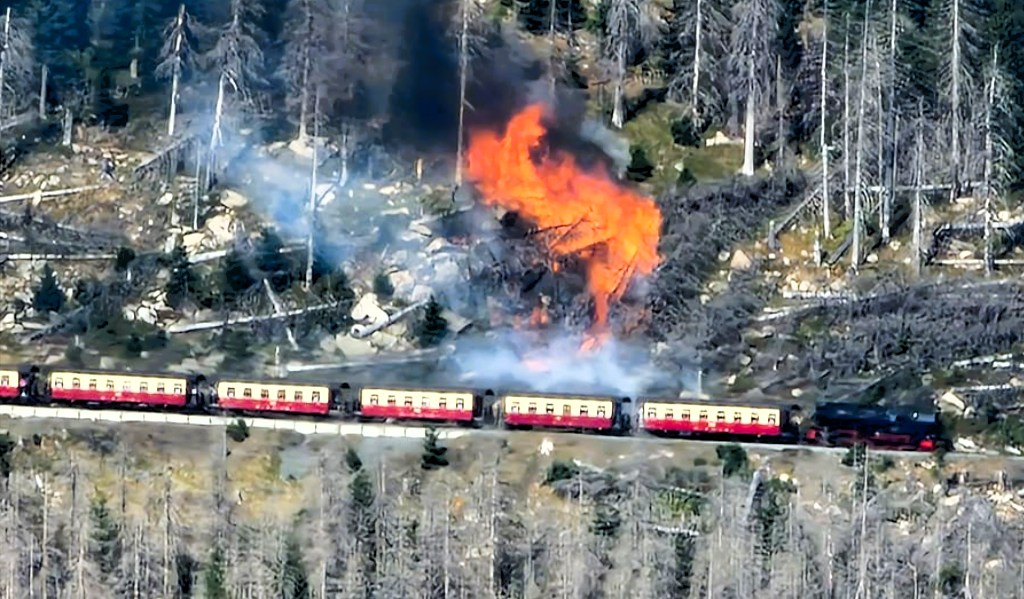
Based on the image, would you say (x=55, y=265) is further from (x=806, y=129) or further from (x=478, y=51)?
(x=806, y=129)

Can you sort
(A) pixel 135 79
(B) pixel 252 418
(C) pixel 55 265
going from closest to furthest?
(B) pixel 252 418 < (C) pixel 55 265 < (A) pixel 135 79

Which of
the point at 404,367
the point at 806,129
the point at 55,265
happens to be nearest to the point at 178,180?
the point at 55,265

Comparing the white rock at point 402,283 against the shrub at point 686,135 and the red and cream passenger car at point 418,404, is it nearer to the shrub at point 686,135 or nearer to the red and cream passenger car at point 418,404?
the red and cream passenger car at point 418,404

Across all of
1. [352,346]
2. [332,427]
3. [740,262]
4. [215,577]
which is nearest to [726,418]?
[740,262]

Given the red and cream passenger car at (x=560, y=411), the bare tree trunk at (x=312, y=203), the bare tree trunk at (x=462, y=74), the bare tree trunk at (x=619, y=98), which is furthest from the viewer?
the bare tree trunk at (x=619, y=98)

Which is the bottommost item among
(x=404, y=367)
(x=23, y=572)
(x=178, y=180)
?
(x=23, y=572)

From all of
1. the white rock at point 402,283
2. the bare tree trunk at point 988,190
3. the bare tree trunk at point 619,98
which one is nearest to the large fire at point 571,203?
the bare tree trunk at point 619,98

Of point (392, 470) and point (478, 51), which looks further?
point (478, 51)
